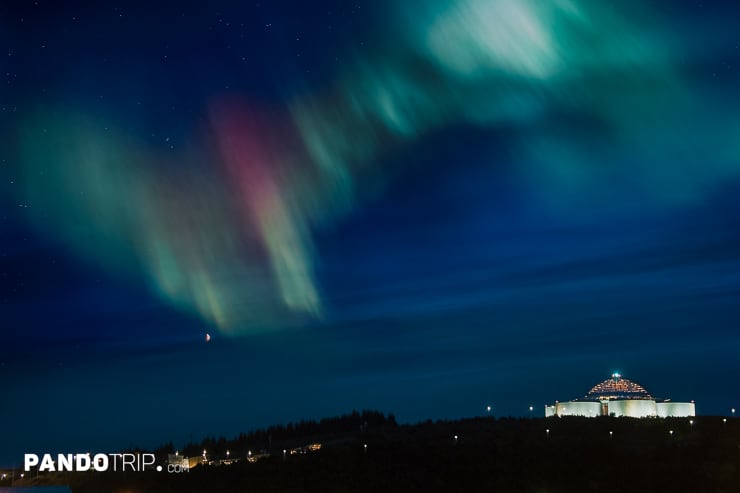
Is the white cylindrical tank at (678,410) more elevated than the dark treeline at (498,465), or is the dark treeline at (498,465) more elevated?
the white cylindrical tank at (678,410)

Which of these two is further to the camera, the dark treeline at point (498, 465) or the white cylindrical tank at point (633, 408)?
the white cylindrical tank at point (633, 408)

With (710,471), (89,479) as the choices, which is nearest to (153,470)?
(89,479)

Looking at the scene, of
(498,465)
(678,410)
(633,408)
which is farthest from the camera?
(633,408)

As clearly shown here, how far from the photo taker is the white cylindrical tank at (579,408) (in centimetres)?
9150

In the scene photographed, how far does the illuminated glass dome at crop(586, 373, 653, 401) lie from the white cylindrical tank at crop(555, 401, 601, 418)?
215cm

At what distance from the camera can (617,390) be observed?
96000 mm

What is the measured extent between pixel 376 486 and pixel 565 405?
44.2m

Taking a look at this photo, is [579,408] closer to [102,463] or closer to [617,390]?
[617,390]

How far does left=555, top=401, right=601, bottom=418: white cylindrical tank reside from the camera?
9150cm

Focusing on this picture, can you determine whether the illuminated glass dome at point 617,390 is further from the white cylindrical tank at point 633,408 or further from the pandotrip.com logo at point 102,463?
the pandotrip.com logo at point 102,463

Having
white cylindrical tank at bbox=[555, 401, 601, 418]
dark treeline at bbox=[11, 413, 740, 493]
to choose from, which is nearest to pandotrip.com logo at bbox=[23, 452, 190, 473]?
dark treeline at bbox=[11, 413, 740, 493]

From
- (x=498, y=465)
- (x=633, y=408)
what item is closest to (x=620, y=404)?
(x=633, y=408)

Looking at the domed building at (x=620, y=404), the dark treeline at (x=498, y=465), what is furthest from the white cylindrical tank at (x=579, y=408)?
the dark treeline at (x=498, y=465)

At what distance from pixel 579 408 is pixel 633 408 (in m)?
5.32
